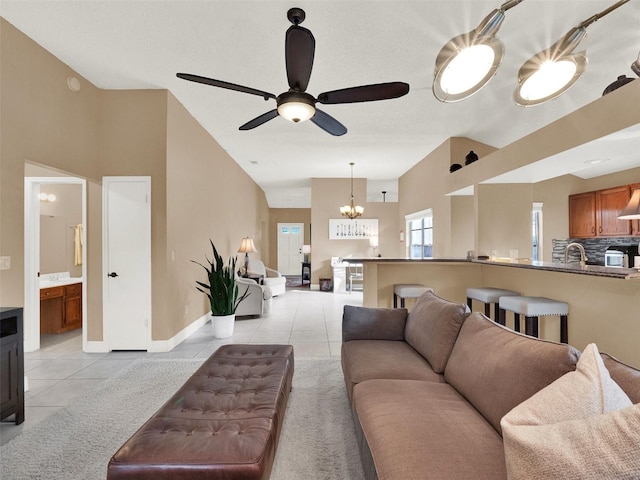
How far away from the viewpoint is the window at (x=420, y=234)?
664 centimetres

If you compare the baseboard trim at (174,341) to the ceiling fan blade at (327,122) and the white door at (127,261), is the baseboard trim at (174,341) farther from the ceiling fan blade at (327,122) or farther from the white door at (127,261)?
the ceiling fan blade at (327,122)

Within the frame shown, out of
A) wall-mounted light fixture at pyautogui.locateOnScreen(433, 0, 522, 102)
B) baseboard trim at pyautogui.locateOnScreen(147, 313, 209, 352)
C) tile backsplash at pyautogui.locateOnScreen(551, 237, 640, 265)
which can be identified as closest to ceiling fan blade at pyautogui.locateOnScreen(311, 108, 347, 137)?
wall-mounted light fixture at pyautogui.locateOnScreen(433, 0, 522, 102)

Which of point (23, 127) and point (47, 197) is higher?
point (23, 127)

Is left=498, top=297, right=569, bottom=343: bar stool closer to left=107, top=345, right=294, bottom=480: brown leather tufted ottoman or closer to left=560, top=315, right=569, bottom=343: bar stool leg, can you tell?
left=560, top=315, right=569, bottom=343: bar stool leg

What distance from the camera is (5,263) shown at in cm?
255

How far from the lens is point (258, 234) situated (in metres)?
9.60

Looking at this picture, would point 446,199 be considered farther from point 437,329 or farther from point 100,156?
point 100,156

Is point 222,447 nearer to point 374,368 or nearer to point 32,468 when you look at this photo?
point 374,368

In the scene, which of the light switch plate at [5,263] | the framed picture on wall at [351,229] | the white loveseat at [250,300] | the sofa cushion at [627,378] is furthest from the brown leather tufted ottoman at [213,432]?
the framed picture on wall at [351,229]

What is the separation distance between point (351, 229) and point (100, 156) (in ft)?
19.6

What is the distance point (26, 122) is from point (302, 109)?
2498mm

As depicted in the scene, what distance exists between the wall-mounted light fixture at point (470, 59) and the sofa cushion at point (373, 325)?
1.78m

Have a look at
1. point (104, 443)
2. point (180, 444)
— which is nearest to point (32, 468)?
point (104, 443)

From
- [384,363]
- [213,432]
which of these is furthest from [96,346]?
[384,363]
